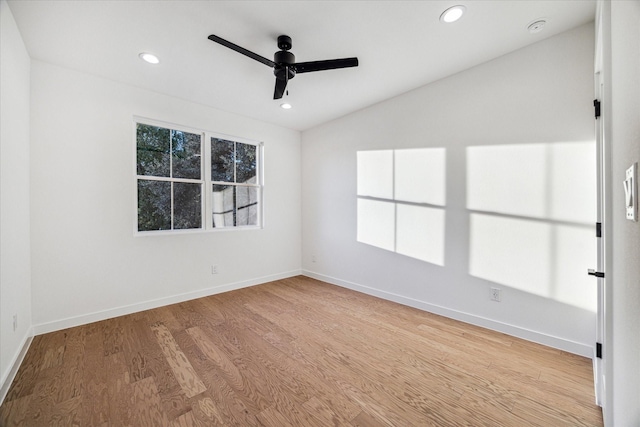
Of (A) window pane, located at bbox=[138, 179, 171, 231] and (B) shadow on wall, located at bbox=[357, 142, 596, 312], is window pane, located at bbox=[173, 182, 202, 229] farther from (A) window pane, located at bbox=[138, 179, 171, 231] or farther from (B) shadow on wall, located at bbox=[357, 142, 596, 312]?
(B) shadow on wall, located at bbox=[357, 142, 596, 312]

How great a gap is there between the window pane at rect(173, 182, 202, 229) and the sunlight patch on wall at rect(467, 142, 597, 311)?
11.3ft

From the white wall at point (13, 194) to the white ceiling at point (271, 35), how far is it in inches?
10.6

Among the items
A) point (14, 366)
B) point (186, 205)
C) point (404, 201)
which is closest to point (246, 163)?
point (186, 205)

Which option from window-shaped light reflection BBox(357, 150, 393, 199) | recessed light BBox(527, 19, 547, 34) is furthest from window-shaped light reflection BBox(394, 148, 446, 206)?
recessed light BBox(527, 19, 547, 34)

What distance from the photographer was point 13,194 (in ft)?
6.90

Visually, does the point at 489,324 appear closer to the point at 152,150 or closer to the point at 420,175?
the point at 420,175

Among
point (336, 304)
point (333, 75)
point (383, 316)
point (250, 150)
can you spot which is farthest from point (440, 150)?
point (250, 150)

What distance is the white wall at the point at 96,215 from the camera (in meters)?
2.62

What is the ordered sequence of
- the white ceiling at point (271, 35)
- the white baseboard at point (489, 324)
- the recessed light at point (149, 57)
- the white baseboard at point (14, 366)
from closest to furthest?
the white baseboard at point (14, 366)
the white ceiling at point (271, 35)
the white baseboard at point (489, 324)
the recessed light at point (149, 57)

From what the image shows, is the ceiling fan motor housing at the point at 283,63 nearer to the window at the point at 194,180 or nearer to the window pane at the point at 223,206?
the window at the point at 194,180

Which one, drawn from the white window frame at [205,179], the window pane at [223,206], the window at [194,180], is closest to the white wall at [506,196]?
the white window frame at [205,179]

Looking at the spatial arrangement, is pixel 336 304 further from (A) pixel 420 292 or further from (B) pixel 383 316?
(A) pixel 420 292

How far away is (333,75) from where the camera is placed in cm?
294

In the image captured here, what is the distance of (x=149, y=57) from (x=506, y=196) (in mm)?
3743
